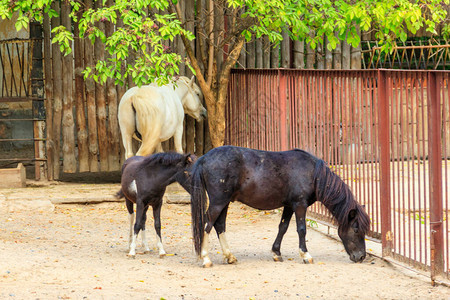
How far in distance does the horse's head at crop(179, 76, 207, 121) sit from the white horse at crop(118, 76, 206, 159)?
1.35 ft

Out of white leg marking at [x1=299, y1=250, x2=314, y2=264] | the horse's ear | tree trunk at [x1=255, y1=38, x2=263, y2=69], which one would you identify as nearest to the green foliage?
tree trunk at [x1=255, y1=38, x2=263, y2=69]

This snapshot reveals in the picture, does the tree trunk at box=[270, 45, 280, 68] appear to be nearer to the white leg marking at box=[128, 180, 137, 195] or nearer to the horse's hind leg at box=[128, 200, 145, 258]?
the white leg marking at box=[128, 180, 137, 195]

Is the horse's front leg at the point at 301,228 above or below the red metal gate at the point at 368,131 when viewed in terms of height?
below

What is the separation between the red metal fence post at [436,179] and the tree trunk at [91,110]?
692cm

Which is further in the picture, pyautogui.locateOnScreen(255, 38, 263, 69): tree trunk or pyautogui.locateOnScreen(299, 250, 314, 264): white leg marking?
pyautogui.locateOnScreen(255, 38, 263, 69): tree trunk

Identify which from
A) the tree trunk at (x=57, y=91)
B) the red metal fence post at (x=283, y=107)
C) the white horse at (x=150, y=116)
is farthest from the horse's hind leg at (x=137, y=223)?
the tree trunk at (x=57, y=91)

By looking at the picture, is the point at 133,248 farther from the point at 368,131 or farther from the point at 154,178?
the point at 368,131

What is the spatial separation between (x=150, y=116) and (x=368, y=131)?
3.61 meters

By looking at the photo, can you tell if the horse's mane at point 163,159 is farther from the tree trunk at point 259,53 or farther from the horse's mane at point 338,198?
the tree trunk at point 259,53

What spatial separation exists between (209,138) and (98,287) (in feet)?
22.0

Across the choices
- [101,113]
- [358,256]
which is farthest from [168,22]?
[358,256]

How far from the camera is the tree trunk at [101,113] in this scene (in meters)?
11.9

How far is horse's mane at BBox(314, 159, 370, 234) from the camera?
23.4ft

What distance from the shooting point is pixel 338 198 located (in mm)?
7172
